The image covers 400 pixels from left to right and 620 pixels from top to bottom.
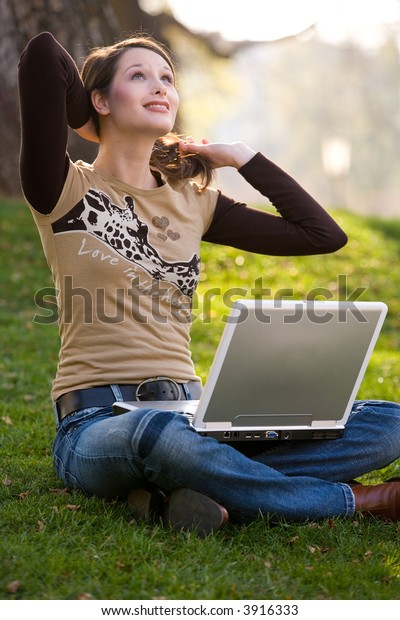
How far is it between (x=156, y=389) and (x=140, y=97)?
3.73ft

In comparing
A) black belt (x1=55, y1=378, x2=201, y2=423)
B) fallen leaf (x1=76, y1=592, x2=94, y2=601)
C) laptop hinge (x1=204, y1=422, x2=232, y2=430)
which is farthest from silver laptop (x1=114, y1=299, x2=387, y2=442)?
fallen leaf (x1=76, y1=592, x2=94, y2=601)

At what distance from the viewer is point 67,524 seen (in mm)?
3004

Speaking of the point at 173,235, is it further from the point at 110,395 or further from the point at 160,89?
the point at 110,395

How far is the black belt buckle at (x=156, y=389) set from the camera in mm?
3244

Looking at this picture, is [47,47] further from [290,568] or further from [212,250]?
[212,250]

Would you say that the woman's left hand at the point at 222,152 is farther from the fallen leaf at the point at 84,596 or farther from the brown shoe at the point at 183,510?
the fallen leaf at the point at 84,596

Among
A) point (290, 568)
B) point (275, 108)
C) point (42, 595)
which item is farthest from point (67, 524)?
point (275, 108)

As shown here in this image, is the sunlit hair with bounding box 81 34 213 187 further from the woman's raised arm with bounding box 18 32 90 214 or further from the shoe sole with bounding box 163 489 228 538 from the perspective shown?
the shoe sole with bounding box 163 489 228 538

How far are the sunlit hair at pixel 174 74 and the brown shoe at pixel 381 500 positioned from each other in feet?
4.67

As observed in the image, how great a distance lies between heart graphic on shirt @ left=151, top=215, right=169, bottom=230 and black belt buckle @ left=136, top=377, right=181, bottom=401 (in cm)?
63

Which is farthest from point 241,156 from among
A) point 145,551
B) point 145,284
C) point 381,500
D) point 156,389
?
point 145,551

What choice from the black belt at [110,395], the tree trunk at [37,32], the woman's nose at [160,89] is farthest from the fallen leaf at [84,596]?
the tree trunk at [37,32]

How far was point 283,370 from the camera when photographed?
2.87 meters

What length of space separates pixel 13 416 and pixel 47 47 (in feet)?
7.45
